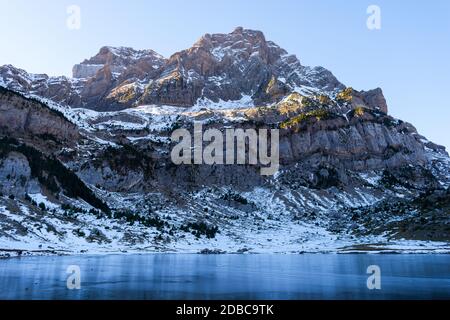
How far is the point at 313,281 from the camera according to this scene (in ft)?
231

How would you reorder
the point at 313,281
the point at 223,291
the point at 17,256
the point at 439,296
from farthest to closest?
the point at 17,256 → the point at 313,281 → the point at 223,291 → the point at 439,296

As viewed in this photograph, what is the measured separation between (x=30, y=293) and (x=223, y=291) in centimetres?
2262

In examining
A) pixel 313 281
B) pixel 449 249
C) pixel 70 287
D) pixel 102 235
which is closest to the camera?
pixel 70 287

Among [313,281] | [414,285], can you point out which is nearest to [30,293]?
[313,281]

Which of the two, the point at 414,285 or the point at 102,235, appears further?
the point at 102,235

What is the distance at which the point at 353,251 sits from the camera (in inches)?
6929

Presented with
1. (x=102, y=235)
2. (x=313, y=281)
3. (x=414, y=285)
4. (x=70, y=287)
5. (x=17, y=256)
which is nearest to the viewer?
(x=70, y=287)

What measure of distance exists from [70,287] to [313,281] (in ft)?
118

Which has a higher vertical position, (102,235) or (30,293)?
(102,235)

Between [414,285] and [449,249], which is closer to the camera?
[414,285]
